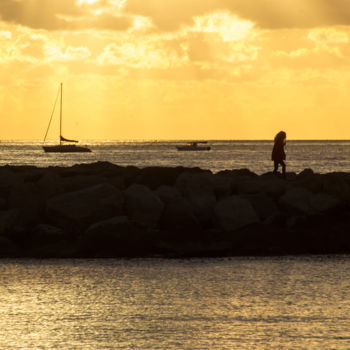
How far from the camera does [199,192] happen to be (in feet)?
75.0

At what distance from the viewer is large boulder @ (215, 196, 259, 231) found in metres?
21.0

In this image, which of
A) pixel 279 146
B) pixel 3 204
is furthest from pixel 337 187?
pixel 3 204

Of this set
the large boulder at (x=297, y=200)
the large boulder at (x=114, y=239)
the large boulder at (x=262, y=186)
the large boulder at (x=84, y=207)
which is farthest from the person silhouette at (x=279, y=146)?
the large boulder at (x=114, y=239)

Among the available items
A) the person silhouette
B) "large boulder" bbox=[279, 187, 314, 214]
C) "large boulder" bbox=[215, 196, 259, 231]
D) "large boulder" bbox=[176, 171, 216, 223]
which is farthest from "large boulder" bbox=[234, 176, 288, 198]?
"large boulder" bbox=[215, 196, 259, 231]

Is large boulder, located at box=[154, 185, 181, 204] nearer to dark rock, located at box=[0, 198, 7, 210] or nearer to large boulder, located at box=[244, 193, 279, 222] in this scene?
large boulder, located at box=[244, 193, 279, 222]

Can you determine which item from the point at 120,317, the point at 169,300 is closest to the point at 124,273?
the point at 169,300

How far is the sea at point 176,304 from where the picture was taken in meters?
10.8

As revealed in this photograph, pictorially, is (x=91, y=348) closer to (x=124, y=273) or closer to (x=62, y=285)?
(x=62, y=285)

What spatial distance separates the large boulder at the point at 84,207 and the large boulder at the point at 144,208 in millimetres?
282

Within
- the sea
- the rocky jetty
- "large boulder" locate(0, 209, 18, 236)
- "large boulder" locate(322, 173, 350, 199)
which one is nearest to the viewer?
the sea

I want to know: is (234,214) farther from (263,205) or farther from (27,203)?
(27,203)

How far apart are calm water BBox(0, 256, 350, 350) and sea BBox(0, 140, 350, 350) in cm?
1

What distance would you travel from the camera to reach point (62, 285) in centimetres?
1522

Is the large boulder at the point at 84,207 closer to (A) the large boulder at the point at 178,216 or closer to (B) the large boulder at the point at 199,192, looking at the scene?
(A) the large boulder at the point at 178,216
